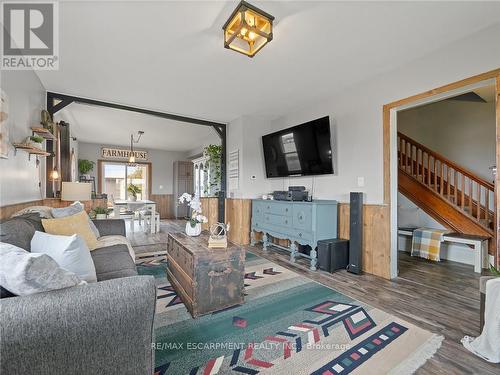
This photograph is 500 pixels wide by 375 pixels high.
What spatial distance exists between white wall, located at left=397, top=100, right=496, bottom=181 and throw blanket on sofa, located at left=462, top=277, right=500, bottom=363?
153 inches

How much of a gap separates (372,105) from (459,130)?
116 inches

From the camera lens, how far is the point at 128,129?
19.2ft

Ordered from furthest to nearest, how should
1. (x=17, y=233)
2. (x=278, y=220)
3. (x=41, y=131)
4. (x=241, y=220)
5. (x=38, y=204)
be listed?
(x=241, y=220), (x=278, y=220), (x=38, y=204), (x=41, y=131), (x=17, y=233)

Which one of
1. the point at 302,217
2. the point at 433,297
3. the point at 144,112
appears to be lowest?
the point at 433,297

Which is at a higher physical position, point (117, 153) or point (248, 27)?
point (248, 27)

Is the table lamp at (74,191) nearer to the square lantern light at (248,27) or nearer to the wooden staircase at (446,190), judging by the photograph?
the square lantern light at (248,27)

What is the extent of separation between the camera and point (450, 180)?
168 inches

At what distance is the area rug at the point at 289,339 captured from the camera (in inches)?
57.4

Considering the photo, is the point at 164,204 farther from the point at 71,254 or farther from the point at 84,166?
the point at 71,254

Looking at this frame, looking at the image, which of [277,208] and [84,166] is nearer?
[277,208]

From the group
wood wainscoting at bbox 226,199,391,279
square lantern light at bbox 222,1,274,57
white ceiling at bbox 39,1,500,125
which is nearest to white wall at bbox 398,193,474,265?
wood wainscoting at bbox 226,199,391,279

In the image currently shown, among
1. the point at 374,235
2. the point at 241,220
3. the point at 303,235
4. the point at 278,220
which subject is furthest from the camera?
the point at 241,220

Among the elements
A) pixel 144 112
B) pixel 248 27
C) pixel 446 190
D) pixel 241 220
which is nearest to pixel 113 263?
pixel 248 27
